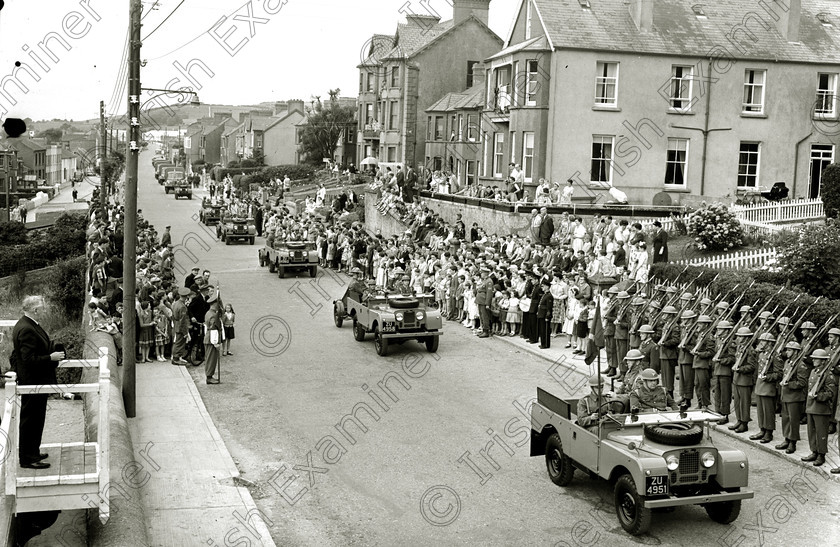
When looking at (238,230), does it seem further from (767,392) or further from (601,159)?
(767,392)

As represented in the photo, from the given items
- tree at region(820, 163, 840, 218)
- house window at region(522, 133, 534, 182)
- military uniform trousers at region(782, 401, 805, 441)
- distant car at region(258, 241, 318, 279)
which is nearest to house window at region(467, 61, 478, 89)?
house window at region(522, 133, 534, 182)

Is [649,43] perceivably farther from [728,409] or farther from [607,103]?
[728,409]

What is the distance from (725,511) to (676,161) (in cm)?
2949

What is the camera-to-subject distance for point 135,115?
16.2m

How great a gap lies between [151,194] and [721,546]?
290 ft

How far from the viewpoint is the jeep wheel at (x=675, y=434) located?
11.5 meters

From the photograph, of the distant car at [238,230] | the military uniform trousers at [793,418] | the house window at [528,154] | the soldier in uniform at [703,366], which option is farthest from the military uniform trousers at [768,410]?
the distant car at [238,230]

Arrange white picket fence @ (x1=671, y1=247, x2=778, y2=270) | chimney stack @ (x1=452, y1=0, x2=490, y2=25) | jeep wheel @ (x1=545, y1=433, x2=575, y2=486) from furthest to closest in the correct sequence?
1. chimney stack @ (x1=452, y1=0, x2=490, y2=25)
2. white picket fence @ (x1=671, y1=247, x2=778, y2=270)
3. jeep wheel @ (x1=545, y1=433, x2=575, y2=486)

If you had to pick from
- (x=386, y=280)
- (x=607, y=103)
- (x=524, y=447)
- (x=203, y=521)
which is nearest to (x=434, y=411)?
(x=524, y=447)

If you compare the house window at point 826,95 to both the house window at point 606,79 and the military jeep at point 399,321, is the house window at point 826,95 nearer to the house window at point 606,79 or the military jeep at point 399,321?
the house window at point 606,79

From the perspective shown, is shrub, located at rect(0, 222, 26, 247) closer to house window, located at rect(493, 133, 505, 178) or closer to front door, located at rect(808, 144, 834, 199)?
house window, located at rect(493, 133, 505, 178)

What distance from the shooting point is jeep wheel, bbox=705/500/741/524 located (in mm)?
11641

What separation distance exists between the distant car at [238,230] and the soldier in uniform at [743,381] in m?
36.3

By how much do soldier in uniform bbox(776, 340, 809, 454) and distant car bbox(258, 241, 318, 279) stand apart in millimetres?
23821
